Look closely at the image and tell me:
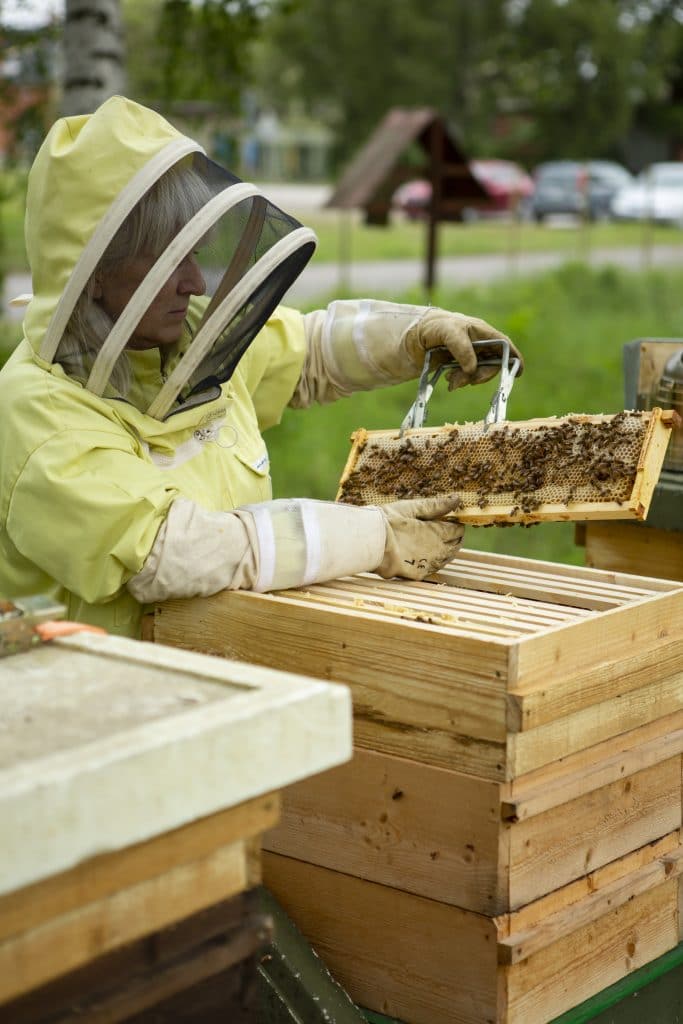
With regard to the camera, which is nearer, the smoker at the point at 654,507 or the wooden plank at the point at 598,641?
the wooden plank at the point at 598,641

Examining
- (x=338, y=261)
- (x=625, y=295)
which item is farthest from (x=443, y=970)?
(x=338, y=261)

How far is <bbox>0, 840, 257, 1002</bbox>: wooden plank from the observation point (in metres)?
1.38

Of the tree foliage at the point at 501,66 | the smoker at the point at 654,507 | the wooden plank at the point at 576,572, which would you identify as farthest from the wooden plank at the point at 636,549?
the tree foliage at the point at 501,66

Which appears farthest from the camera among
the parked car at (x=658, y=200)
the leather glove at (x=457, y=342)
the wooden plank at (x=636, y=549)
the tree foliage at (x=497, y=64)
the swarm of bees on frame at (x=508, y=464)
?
the tree foliage at (x=497, y=64)

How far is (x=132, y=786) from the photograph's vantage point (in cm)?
137

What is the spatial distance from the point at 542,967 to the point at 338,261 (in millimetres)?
16803

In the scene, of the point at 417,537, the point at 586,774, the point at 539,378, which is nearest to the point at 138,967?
the point at 586,774

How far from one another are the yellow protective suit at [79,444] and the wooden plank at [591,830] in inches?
32.8

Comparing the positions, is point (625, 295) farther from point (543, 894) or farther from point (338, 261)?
point (543, 894)

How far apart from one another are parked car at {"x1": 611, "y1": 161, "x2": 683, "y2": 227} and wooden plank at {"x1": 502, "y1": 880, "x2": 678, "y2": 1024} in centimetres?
2270

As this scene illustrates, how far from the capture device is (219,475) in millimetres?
2877

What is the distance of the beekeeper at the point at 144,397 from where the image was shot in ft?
8.17

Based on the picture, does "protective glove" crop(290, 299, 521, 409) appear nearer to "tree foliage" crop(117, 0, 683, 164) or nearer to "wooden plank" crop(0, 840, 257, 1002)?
"wooden plank" crop(0, 840, 257, 1002)

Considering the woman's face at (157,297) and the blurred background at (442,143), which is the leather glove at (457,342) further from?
the blurred background at (442,143)
